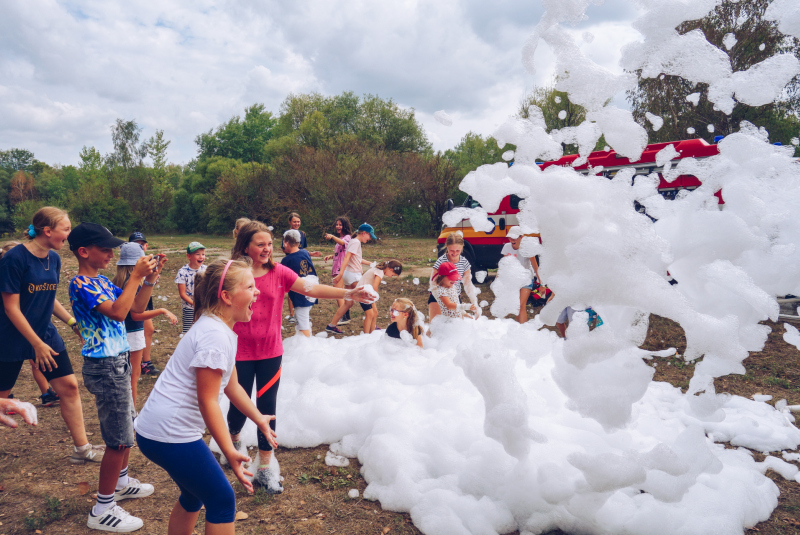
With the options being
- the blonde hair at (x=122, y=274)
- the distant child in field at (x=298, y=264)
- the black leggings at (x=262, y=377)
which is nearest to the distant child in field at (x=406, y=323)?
the distant child in field at (x=298, y=264)

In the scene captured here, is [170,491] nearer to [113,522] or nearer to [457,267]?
[113,522]

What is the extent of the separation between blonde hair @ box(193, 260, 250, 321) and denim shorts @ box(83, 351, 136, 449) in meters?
1.11

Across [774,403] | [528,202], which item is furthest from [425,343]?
[774,403]

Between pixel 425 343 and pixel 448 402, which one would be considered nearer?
pixel 448 402

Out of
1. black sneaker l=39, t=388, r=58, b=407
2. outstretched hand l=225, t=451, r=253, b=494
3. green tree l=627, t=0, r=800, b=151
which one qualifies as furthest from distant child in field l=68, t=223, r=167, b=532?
green tree l=627, t=0, r=800, b=151

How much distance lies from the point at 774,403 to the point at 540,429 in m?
2.87

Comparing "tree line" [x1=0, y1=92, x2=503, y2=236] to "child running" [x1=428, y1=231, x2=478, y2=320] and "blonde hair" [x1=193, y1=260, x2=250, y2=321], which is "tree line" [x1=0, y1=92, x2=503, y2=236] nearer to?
"child running" [x1=428, y1=231, x2=478, y2=320]

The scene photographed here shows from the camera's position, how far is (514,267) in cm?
327

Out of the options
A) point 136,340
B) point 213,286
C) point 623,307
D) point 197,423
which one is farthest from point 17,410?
point 623,307

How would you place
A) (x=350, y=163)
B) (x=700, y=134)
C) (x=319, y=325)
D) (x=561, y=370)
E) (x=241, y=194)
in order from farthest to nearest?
(x=241, y=194) < (x=350, y=163) < (x=700, y=134) < (x=319, y=325) < (x=561, y=370)

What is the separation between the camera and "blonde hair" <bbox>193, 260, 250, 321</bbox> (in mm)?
2293

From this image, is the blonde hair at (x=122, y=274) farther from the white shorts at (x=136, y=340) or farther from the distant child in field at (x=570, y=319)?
the distant child in field at (x=570, y=319)

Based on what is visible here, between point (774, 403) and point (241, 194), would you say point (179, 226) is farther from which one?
point (774, 403)

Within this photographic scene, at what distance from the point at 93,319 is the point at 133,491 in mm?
1221
